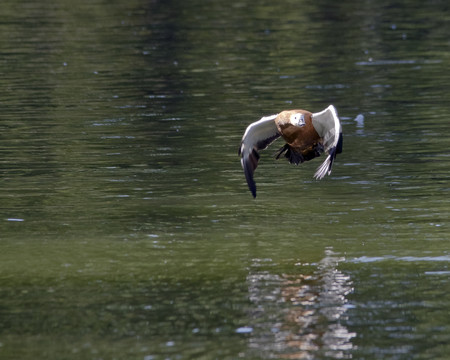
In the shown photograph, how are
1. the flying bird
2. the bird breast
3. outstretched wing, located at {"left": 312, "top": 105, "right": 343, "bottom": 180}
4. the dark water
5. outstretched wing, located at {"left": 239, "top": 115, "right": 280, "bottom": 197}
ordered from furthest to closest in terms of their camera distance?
1. outstretched wing, located at {"left": 239, "top": 115, "right": 280, "bottom": 197}
2. the bird breast
3. the flying bird
4. outstretched wing, located at {"left": 312, "top": 105, "right": 343, "bottom": 180}
5. the dark water

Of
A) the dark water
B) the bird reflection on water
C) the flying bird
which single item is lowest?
the bird reflection on water

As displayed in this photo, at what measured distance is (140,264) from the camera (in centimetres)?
1230

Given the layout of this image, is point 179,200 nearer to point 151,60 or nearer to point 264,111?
point 264,111

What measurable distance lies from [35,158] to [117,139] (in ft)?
6.70

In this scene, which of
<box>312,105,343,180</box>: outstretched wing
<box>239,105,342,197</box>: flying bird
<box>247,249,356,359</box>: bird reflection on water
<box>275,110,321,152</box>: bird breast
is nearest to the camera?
<box>247,249,356,359</box>: bird reflection on water

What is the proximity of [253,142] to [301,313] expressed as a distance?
4.82 metres

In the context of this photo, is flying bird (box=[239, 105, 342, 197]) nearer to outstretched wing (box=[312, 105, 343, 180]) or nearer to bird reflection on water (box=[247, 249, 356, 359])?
outstretched wing (box=[312, 105, 343, 180])

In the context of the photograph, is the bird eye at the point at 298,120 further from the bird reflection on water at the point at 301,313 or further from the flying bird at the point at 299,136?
the bird reflection on water at the point at 301,313

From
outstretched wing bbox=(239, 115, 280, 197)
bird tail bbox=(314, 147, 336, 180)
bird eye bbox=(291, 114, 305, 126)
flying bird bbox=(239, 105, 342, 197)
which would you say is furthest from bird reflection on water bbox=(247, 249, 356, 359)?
outstretched wing bbox=(239, 115, 280, 197)

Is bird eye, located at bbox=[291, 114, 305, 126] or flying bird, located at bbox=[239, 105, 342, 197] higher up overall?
bird eye, located at bbox=[291, 114, 305, 126]

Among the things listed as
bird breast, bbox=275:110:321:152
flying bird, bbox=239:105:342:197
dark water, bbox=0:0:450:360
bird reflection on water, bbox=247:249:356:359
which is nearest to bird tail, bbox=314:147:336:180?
flying bird, bbox=239:105:342:197

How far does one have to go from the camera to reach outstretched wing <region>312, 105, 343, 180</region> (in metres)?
13.7

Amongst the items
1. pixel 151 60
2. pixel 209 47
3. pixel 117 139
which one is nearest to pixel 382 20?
pixel 209 47

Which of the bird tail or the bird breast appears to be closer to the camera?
the bird tail
